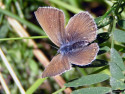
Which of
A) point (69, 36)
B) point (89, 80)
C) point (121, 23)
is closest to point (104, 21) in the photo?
point (121, 23)

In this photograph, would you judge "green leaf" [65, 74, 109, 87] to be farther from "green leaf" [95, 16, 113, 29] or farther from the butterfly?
"green leaf" [95, 16, 113, 29]

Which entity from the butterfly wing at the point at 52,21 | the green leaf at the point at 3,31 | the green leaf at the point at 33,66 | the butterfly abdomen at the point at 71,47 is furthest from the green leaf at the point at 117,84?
the green leaf at the point at 3,31

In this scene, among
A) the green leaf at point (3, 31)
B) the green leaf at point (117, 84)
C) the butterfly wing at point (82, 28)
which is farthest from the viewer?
the green leaf at point (3, 31)

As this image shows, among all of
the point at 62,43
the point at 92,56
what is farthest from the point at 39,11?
the point at 92,56

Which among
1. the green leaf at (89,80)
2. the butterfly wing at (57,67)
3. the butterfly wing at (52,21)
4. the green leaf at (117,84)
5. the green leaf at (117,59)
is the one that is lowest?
the green leaf at (117,84)

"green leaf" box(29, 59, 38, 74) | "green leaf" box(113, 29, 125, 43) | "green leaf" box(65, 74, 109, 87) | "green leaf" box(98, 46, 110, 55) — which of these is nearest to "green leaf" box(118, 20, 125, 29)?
"green leaf" box(113, 29, 125, 43)

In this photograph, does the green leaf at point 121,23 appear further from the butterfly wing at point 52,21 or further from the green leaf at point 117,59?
the butterfly wing at point 52,21

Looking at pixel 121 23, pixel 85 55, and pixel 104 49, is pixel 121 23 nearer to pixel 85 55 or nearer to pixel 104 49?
pixel 104 49

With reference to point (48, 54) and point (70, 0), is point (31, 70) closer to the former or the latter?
Result: point (48, 54)
